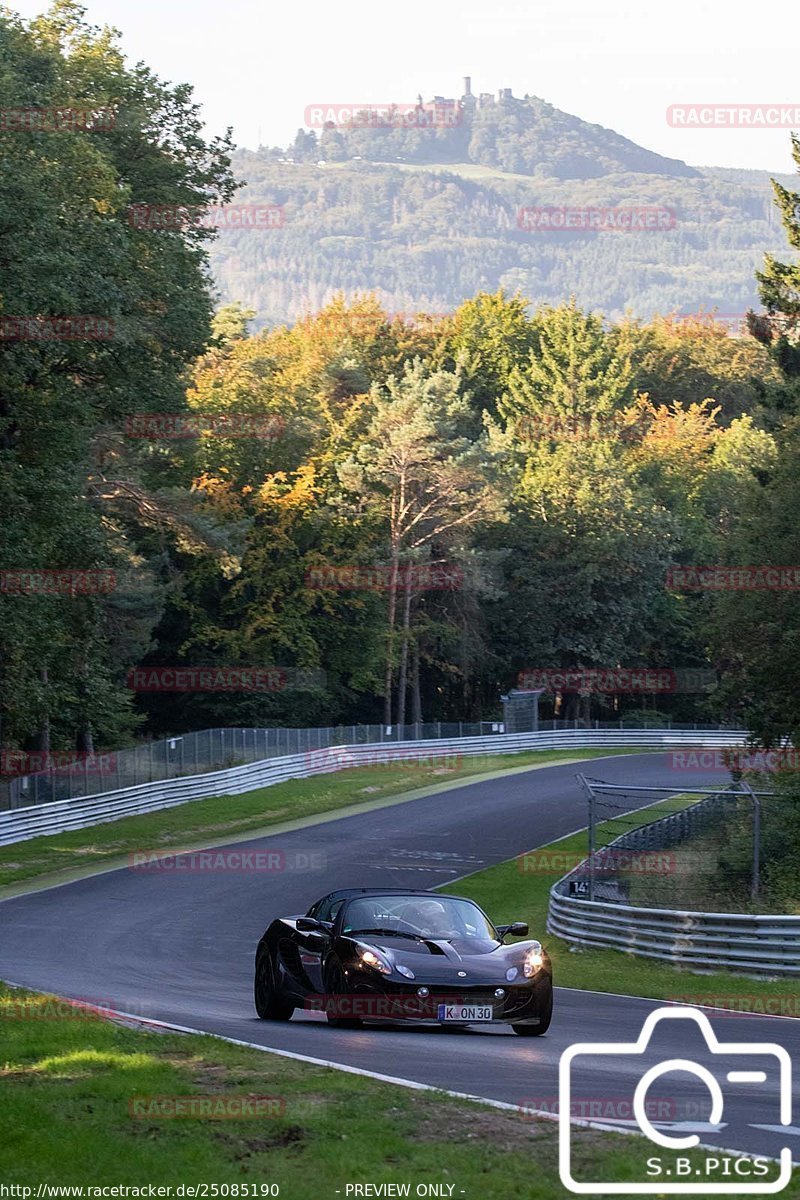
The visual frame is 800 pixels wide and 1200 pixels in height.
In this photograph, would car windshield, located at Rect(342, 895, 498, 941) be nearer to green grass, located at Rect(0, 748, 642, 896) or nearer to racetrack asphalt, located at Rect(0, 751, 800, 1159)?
racetrack asphalt, located at Rect(0, 751, 800, 1159)

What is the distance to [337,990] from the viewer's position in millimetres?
15117

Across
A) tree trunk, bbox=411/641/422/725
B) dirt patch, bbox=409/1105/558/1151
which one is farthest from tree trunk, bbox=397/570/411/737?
dirt patch, bbox=409/1105/558/1151

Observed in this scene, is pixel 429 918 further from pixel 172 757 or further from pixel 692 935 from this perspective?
pixel 172 757

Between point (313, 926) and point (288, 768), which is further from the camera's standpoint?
point (288, 768)

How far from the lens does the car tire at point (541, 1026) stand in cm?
1495

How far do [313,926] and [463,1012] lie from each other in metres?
2.06

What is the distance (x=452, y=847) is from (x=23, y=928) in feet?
58.5

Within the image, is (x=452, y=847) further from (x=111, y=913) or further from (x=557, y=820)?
(x=111, y=913)

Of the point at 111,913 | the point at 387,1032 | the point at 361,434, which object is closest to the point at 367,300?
the point at 361,434

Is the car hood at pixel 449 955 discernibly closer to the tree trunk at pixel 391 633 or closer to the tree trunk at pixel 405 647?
the tree trunk at pixel 391 633

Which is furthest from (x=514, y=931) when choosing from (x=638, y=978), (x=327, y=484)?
(x=327, y=484)

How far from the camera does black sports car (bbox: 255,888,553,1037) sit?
14680mm

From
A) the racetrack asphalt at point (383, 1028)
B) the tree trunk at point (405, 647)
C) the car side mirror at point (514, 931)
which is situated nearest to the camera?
the racetrack asphalt at point (383, 1028)

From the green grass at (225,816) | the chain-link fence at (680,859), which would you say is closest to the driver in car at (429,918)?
the chain-link fence at (680,859)
